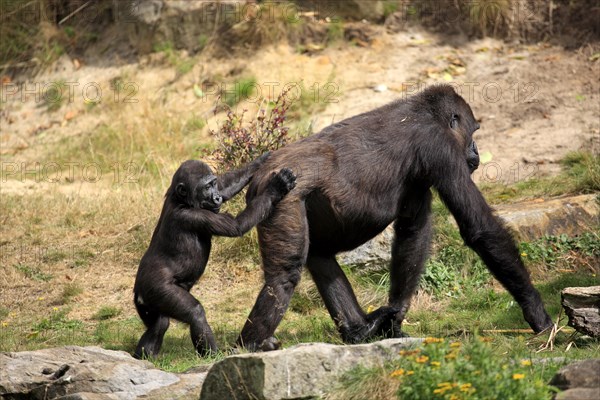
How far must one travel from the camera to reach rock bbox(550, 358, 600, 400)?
15.1 feet

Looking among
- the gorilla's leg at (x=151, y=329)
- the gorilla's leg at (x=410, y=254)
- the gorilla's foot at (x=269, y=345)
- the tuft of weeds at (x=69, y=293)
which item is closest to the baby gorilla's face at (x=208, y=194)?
the gorilla's leg at (x=151, y=329)

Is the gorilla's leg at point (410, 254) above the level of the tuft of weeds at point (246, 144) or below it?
below

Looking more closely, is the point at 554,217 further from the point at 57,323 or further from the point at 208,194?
the point at 57,323

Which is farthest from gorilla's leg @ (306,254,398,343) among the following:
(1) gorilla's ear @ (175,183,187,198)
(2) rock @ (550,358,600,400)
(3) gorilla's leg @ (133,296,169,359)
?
(2) rock @ (550,358,600,400)

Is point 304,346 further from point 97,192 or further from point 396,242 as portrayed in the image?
point 97,192

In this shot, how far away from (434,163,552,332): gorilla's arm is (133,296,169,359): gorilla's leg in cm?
249

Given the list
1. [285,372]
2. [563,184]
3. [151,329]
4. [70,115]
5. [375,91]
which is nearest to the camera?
[285,372]

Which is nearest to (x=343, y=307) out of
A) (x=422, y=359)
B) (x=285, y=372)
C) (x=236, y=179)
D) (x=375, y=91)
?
(x=236, y=179)

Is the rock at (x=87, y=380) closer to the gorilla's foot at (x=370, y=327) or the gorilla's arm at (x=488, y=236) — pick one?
the gorilla's foot at (x=370, y=327)

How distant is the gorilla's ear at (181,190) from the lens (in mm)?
7324

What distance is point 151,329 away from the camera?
7.56 meters

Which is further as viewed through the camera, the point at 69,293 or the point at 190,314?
the point at 69,293

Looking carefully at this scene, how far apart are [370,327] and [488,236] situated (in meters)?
1.15

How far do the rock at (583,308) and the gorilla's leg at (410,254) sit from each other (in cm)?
133
